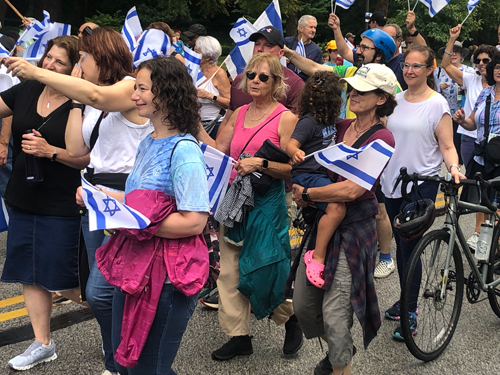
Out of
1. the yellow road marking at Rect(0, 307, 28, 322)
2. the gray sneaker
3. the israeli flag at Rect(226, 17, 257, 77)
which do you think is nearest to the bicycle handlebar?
the israeli flag at Rect(226, 17, 257, 77)

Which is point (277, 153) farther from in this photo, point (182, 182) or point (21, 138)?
point (21, 138)

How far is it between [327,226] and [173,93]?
1.22 metres

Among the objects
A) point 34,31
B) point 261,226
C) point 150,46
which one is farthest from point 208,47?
point 261,226

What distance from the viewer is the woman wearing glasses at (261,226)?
12.7 feet

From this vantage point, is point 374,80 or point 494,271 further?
point 494,271

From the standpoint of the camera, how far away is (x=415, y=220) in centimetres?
377

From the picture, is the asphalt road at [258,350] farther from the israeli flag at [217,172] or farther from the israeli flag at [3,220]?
the israeli flag at [217,172]

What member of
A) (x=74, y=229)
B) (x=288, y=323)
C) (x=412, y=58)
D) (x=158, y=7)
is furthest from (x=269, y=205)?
(x=158, y=7)

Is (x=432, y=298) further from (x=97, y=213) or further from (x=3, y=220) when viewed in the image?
(x=3, y=220)

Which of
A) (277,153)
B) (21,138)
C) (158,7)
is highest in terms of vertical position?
(277,153)

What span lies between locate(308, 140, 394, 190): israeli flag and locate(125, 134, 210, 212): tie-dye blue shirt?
86 centimetres

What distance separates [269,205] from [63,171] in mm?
1331

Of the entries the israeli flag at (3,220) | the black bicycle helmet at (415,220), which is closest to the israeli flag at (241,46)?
the israeli flag at (3,220)

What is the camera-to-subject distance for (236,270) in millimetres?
3998
